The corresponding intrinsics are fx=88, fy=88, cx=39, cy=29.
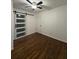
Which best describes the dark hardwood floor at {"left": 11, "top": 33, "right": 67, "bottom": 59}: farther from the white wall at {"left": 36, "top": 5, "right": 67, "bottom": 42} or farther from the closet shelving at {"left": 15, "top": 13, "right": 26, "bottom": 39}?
the closet shelving at {"left": 15, "top": 13, "right": 26, "bottom": 39}

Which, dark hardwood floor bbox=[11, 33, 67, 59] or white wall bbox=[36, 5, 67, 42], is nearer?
dark hardwood floor bbox=[11, 33, 67, 59]

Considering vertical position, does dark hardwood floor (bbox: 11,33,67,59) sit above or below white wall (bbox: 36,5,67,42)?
below

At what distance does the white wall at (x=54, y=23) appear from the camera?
5.76 meters

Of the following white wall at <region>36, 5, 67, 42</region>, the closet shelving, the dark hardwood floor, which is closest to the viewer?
the dark hardwood floor

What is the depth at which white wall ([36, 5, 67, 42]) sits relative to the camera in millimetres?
5759

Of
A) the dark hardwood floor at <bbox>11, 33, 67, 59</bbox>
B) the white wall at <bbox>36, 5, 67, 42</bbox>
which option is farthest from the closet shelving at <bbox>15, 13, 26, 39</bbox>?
the white wall at <bbox>36, 5, 67, 42</bbox>

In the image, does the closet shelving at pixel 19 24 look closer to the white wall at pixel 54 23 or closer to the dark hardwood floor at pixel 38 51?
the dark hardwood floor at pixel 38 51

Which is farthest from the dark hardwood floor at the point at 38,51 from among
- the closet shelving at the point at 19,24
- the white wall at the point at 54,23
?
the closet shelving at the point at 19,24

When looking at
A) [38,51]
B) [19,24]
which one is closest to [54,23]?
[19,24]

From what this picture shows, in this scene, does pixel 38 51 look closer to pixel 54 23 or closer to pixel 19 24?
pixel 19 24

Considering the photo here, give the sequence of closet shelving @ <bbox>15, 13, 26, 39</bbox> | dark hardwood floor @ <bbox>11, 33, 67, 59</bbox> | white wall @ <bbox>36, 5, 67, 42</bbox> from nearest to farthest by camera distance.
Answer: dark hardwood floor @ <bbox>11, 33, 67, 59</bbox> → white wall @ <bbox>36, 5, 67, 42</bbox> → closet shelving @ <bbox>15, 13, 26, 39</bbox>
